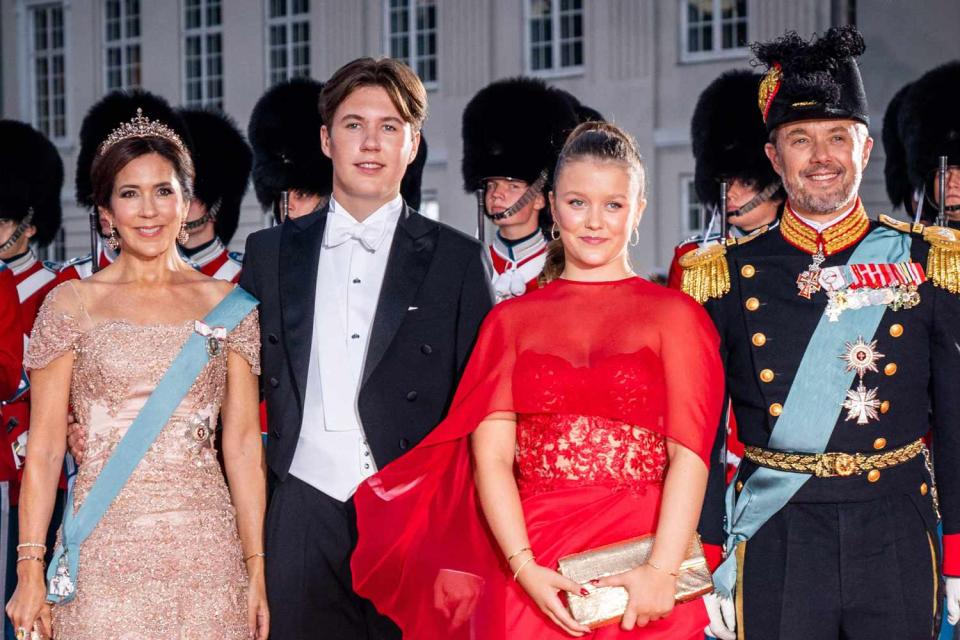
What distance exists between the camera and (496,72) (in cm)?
1557

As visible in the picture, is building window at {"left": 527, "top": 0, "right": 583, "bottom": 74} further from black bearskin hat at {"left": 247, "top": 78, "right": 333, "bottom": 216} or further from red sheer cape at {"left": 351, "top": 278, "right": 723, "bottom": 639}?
red sheer cape at {"left": 351, "top": 278, "right": 723, "bottom": 639}

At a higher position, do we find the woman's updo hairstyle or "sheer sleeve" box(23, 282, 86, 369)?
the woman's updo hairstyle

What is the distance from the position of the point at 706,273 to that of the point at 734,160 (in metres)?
3.21

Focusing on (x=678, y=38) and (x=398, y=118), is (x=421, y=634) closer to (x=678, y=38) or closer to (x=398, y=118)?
(x=398, y=118)

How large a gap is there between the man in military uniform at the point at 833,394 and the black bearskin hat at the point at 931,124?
328 centimetres

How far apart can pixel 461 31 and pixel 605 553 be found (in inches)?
536

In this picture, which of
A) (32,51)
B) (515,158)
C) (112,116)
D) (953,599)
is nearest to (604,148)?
(953,599)

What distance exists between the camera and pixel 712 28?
14.6 m

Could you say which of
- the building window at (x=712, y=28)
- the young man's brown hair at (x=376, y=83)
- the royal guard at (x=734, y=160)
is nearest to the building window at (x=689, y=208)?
the building window at (x=712, y=28)

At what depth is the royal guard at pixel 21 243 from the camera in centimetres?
487

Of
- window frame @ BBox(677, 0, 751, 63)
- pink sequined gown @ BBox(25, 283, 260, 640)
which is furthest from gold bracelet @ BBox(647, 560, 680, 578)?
window frame @ BBox(677, 0, 751, 63)

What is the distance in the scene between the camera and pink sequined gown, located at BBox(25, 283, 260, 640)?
299 centimetres

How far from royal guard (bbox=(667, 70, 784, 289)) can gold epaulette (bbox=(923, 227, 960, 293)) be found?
2.70 meters

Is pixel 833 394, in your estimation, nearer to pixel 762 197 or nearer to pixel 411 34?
pixel 762 197
